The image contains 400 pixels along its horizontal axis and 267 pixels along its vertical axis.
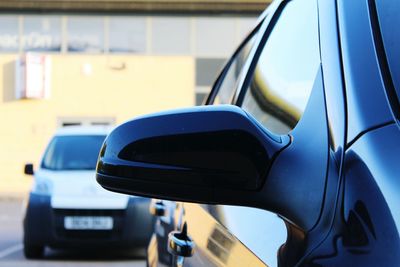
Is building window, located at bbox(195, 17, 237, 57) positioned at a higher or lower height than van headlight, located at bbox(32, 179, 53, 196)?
higher

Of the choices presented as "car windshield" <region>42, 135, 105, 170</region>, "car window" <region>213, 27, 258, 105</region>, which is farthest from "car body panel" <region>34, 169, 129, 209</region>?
"car window" <region>213, 27, 258, 105</region>

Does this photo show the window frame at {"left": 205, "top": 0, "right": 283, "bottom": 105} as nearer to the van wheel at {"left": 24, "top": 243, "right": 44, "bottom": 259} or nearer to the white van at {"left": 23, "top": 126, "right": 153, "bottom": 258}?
the white van at {"left": 23, "top": 126, "right": 153, "bottom": 258}

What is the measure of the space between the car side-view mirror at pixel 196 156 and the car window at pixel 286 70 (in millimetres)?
356

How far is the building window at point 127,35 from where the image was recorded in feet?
75.5

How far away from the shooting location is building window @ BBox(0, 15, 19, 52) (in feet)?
75.5

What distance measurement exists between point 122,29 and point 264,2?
4126mm

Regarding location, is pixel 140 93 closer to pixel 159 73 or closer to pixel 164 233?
pixel 159 73

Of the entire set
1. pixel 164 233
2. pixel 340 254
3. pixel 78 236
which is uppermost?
pixel 340 254

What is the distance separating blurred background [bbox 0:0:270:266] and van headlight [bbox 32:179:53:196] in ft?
45.0

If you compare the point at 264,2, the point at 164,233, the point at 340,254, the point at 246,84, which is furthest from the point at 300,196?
the point at 264,2

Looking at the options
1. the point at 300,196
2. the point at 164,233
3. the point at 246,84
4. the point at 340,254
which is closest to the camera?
the point at 340,254

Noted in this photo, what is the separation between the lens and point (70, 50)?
23.2 meters

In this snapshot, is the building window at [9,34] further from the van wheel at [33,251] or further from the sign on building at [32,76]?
the van wheel at [33,251]

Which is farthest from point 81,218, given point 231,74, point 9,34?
point 9,34
